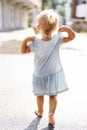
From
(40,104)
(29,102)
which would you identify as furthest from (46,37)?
(29,102)

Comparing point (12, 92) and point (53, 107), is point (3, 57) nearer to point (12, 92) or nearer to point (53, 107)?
point (12, 92)

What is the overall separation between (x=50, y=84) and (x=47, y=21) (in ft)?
2.29

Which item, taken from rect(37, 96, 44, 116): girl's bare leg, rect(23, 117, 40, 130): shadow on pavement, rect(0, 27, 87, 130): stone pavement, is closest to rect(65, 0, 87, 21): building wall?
rect(0, 27, 87, 130): stone pavement

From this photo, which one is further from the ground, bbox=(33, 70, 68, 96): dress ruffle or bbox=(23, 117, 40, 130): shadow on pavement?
bbox=(33, 70, 68, 96): dress ruffle

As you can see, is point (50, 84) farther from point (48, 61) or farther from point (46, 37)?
point (46, 37)

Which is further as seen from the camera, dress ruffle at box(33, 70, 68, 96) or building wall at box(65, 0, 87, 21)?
building wall at box(65, 0, 87, 21)

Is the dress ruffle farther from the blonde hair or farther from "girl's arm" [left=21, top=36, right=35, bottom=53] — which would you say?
the blonde hair

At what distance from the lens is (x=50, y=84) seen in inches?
160

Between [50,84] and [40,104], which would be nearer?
[50,84]

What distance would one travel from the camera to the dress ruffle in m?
4.07

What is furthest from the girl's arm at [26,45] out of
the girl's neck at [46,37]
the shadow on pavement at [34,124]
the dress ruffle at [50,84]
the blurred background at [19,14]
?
the blurred background at [19,14]

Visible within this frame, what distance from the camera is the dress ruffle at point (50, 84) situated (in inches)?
160

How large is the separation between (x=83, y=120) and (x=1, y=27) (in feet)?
83.1

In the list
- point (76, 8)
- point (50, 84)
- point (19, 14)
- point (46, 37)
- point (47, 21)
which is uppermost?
point (47, 21)
